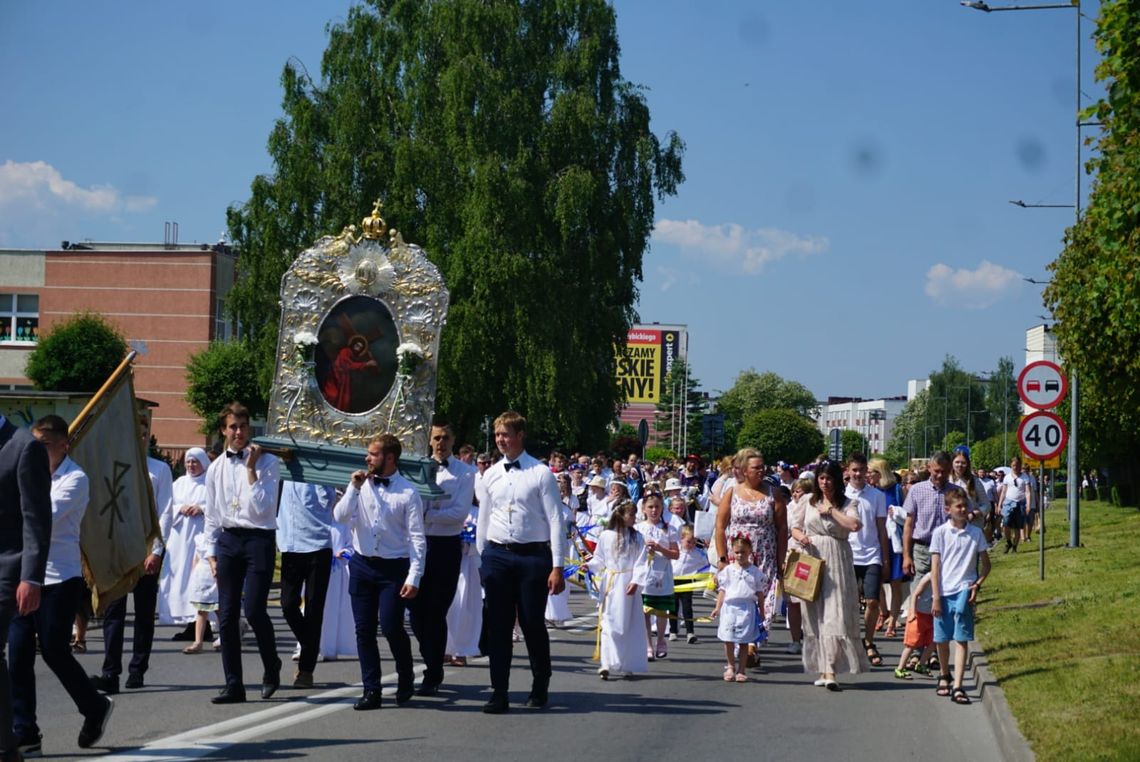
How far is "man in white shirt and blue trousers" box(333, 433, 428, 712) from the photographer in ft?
36.1

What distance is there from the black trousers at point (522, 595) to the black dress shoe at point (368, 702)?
0.88 metres

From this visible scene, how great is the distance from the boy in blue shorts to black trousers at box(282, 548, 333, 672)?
183 inches

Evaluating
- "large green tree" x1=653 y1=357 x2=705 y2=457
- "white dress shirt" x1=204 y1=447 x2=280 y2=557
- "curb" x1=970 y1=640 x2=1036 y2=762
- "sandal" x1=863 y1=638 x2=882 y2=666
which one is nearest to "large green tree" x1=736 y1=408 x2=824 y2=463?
"large green tree" x1=653 y1=357 x2=705 y2=457

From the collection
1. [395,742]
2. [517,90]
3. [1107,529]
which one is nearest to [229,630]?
[395,742]

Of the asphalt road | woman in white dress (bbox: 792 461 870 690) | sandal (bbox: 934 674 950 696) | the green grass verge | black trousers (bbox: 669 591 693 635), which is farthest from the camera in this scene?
black trousers (bbox: 669 591 693 635)

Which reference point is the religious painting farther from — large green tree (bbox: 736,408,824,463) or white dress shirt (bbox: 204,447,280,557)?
large green tree (bbox: 736,408,824,463)

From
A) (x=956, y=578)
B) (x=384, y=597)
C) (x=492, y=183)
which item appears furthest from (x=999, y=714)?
(x=492, y=183)

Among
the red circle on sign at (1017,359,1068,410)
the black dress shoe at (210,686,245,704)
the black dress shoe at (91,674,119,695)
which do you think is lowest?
the black dress shoe at (210,686,245,704)

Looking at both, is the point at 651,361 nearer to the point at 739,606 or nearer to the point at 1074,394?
the point at 1074,394

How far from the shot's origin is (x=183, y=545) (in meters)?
15.9

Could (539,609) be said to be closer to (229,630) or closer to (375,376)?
(229,630)

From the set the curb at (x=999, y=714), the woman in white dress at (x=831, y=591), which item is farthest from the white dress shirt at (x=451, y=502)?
the curb at (x=999, y=714)

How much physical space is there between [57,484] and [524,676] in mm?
5131

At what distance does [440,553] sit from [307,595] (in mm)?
1051
